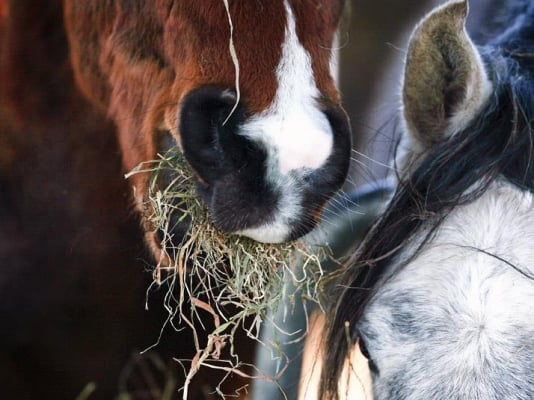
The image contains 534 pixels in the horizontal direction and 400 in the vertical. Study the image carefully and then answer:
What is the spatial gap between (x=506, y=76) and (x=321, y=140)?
0.32m

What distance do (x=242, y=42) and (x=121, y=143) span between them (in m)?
0.37

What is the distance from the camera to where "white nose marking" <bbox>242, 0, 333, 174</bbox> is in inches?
40.9

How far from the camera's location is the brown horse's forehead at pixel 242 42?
1074mm

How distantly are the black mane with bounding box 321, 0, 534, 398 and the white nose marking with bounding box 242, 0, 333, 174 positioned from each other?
0.15 metres

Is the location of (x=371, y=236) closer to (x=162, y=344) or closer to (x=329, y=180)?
(x=329, y=180)

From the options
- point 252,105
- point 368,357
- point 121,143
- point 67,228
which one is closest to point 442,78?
point 252,105

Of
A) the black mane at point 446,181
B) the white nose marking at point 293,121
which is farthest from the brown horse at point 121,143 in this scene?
the black mane at point 446,181

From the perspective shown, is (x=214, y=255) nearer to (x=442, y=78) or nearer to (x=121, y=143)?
(x=121, y=143)

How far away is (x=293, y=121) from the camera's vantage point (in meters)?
1.05

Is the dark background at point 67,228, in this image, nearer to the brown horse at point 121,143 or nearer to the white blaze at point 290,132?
the brown horse at point 121,143

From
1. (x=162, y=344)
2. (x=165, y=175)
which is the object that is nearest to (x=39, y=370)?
(x=162, y=344)

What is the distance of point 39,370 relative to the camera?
1.46m

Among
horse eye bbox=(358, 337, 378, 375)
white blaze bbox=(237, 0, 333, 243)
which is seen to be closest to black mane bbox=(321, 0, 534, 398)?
horse eye bbox=(358, 337, 378, 375)

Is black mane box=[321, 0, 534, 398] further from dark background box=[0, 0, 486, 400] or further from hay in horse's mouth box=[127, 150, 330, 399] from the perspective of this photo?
dark background box=[0, 0, 486, 400]
